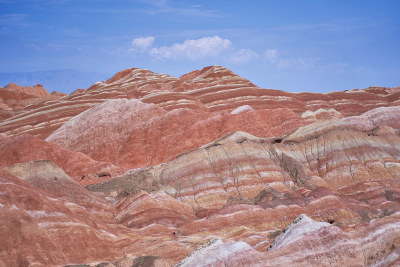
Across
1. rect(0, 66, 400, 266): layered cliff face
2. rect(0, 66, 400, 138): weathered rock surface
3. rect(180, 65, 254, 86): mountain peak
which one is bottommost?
rect(0, 66, 400, 266): layered cliff face

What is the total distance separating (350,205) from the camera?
193ft

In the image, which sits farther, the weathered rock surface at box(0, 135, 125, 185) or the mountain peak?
the mountain peak

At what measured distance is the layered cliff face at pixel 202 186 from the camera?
3628cm

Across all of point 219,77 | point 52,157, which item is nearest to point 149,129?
point 52,157

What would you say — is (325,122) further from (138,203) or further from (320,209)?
(138,203)

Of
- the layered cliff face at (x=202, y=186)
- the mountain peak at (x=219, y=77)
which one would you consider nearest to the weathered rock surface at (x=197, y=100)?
the mountain peak at (x=219, y=77)

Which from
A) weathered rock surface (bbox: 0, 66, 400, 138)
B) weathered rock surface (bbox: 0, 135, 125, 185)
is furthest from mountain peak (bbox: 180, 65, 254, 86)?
weathered rock surface (bbox: 0, 135, 125, 185)

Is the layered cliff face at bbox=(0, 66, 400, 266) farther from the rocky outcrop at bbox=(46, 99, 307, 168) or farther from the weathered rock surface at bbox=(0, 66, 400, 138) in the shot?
the weathered rock surface at bbox=(0, 66, 400, 138)

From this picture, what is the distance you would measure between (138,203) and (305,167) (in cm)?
2500

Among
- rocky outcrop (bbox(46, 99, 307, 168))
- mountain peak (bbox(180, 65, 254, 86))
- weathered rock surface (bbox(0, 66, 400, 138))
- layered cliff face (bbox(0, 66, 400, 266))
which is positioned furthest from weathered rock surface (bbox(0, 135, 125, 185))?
mountain peak (bbox(180, 65, 254, 86))

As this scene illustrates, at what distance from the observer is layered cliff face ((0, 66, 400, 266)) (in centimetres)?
3628

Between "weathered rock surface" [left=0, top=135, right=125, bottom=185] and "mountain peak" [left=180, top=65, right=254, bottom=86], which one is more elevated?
"mountain peak" [left=180, top=65, right=254, bottom=86]

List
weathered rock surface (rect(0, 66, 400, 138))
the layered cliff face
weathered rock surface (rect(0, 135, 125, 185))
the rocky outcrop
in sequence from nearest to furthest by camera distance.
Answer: the layered cliff face, weathered rock surface (rect(0, 135, 125, 185)), the rocky outcrop, weathered rock surface (rect(0, 66, 400, 138))

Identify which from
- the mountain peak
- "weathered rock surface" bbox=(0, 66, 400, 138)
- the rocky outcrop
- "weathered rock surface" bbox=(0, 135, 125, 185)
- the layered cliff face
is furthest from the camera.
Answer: the mountain peak
